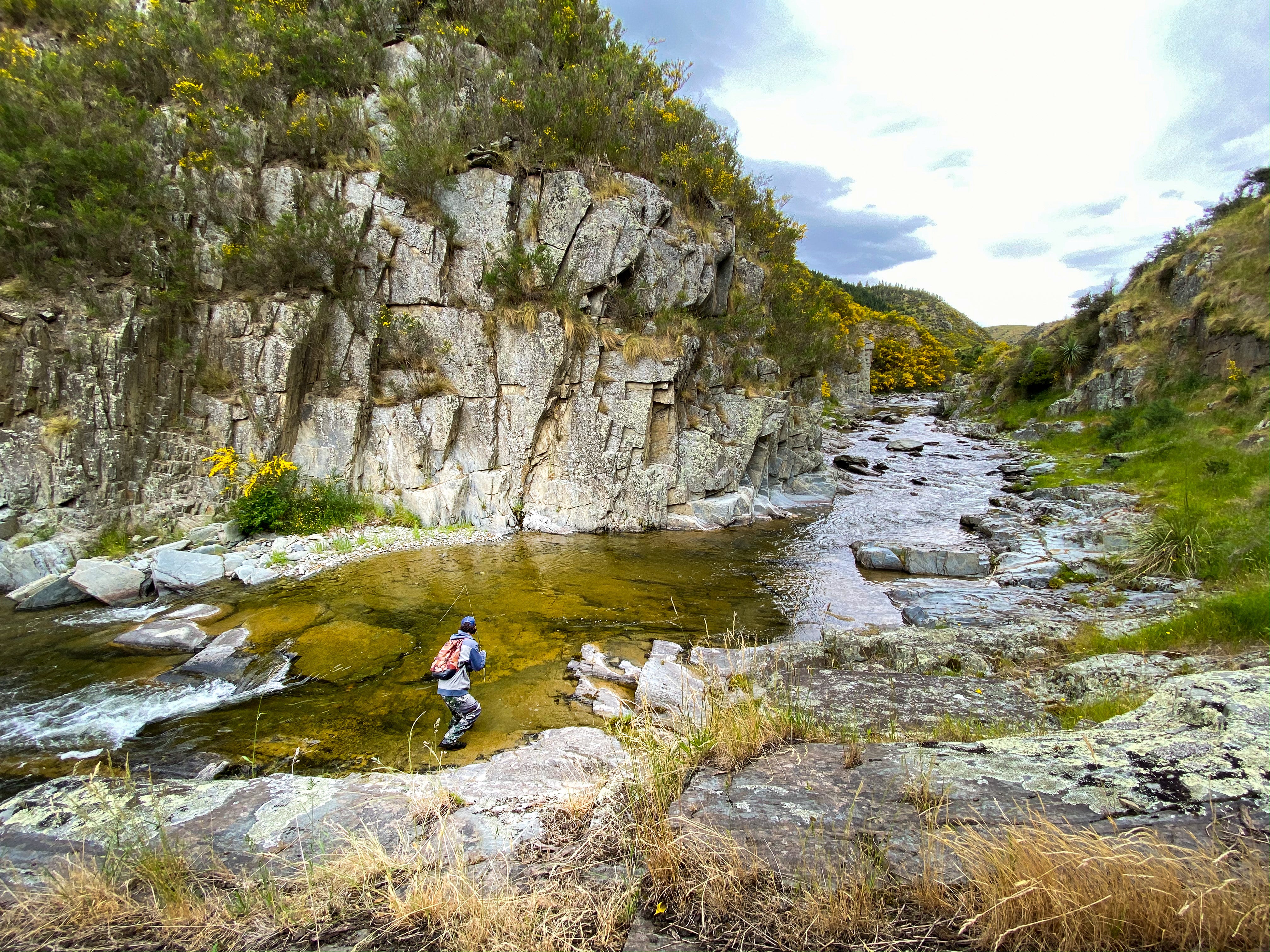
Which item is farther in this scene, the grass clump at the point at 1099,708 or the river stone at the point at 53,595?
the river stone at the point at 53,595

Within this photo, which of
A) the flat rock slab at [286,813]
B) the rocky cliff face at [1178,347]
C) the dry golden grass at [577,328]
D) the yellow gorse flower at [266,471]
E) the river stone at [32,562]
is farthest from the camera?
the rocky cliff face at [1178,347]

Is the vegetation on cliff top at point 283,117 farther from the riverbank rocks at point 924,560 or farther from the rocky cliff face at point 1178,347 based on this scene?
the rocky cliff face at point 1178,347

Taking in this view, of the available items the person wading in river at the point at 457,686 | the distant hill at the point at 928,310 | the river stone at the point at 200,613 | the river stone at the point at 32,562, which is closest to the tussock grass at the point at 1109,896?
the person wading in river at the point at 457,686

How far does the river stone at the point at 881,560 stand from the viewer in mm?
12680

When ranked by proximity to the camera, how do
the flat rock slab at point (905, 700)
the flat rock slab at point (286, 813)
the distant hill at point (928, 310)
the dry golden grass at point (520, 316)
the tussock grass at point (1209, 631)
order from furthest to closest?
the distant hill at point (928, 310) → the dry golden grass at point (520, 316) → the tussock grass at point (1209, 631) → the flat rock slab at point (905, 700) → the flat rock slab at point (286, 813)

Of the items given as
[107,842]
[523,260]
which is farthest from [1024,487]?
[107,842]

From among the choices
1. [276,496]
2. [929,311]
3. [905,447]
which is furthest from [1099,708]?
[929,311]

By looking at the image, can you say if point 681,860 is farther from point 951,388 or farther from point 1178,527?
point 951,388

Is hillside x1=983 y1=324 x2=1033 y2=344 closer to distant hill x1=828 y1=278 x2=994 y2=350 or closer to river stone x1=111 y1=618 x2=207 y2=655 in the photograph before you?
distant hill x1=828 y1=278 x2=994 y2=350

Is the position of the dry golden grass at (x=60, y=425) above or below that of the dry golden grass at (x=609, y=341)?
below

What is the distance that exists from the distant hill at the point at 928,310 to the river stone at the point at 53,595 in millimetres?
98140

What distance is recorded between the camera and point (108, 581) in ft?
33.2

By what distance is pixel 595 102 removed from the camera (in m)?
16.5

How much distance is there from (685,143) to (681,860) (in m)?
21.3
